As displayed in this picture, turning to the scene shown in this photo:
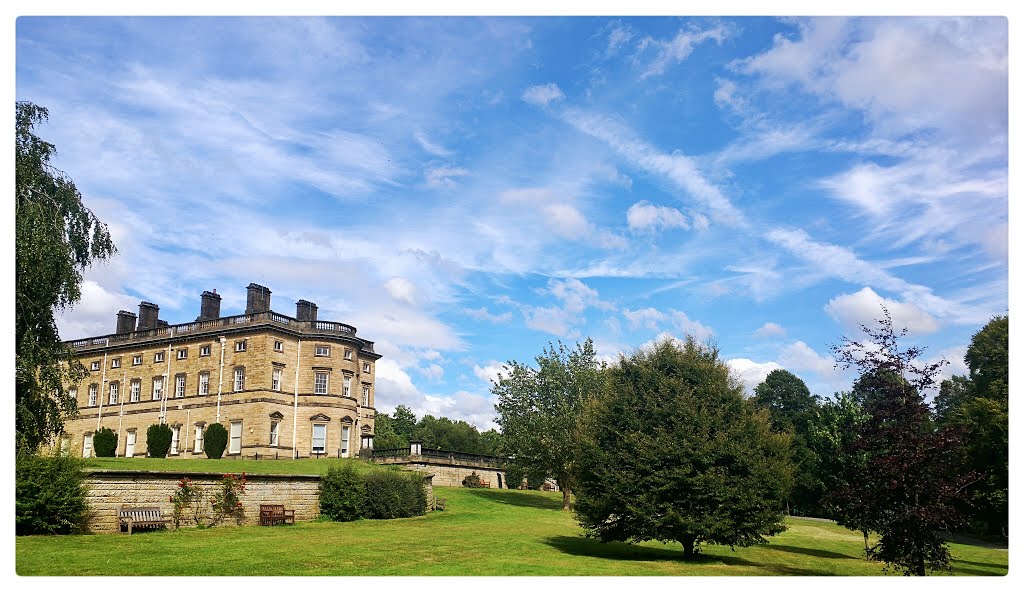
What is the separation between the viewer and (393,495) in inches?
1372

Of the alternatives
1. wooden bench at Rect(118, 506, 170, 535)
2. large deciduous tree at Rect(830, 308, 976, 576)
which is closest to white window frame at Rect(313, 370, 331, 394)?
wooden bench at Rect(118, 506, 170, 535)

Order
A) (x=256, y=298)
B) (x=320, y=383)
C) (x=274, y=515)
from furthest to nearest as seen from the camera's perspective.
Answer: (x=256, y=298) < (x=320, y=383) < (x=274, y=515)

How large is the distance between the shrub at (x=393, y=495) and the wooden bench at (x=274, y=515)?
3.79m

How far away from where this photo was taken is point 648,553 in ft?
85.1

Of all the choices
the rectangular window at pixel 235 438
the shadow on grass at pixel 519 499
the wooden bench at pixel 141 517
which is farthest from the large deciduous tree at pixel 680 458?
the rectangular window at pixel 235 438

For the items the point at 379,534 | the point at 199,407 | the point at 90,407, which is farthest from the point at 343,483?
the point at 90,407

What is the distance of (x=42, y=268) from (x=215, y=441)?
37617mm

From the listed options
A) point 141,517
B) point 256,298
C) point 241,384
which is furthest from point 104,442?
point 141,517

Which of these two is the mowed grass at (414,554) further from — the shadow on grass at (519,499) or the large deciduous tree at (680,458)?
the shadow on grass at (519,499)

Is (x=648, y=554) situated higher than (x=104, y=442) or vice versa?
(x=104, y=442)

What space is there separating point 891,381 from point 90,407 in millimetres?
64093

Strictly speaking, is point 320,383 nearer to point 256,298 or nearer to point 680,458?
point 256,298

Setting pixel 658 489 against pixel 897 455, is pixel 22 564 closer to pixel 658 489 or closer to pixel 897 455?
pixel 658 489
